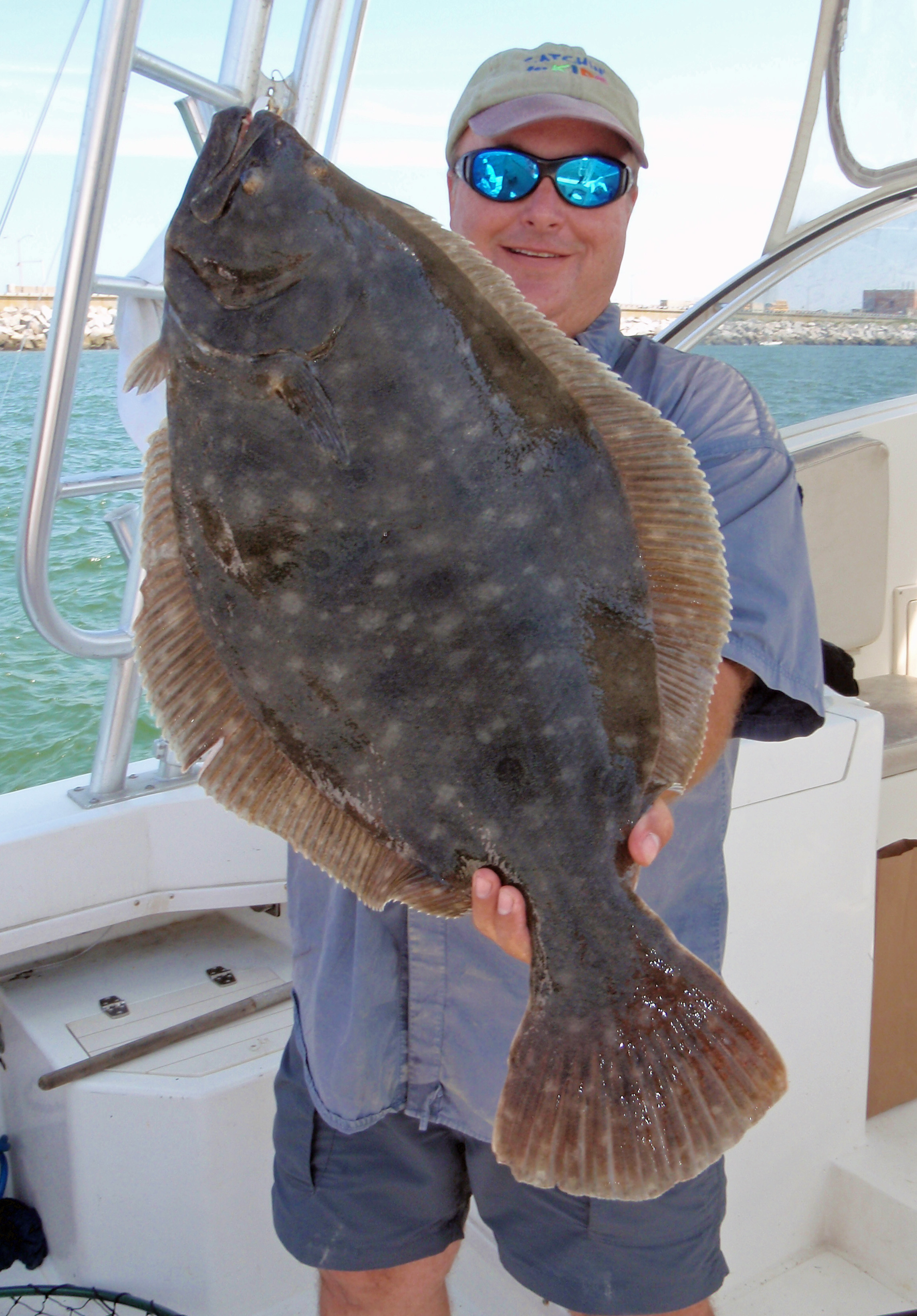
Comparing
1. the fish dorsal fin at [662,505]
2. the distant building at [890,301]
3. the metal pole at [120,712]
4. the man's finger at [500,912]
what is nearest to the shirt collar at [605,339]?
the fish dorsal fin at [662,505]

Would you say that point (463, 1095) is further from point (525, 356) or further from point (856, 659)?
point (856, 659)

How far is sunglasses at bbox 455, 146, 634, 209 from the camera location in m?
1.57

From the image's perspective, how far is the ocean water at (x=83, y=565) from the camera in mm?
6109

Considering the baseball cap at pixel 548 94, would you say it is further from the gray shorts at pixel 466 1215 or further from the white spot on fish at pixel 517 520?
the gray shorts at pixel 466 1215

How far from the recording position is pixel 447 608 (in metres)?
1.12

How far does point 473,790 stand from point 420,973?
1.91 feet

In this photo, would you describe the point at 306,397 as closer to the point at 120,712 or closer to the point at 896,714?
the point at 120,712

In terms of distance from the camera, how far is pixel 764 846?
2.35 metres

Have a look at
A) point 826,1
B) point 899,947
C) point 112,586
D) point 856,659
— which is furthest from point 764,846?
point 112,586

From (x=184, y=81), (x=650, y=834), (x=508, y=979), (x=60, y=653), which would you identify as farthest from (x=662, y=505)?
(x=60, y=653)

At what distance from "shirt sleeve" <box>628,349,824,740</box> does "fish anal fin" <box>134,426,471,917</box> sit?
1.71 ft

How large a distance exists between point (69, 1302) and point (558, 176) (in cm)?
273

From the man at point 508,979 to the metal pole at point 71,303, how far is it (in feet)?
2.60

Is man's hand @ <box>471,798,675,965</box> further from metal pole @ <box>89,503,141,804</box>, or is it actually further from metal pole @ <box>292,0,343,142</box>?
metal pole @ <box>292,0,343,142</box>
